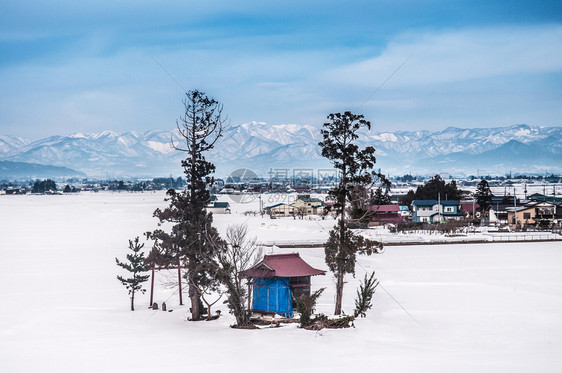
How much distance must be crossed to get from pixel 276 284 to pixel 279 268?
0.55m

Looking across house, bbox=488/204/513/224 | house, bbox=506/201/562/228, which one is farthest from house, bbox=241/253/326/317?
house, bbox=488/204/513/224

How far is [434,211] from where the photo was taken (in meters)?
68.2

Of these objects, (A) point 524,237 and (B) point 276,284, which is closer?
(B) point 276,284

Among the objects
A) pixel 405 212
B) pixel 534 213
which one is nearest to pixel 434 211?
pixel 405 212

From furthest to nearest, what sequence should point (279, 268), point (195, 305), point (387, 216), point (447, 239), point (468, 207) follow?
point (468, 207) → point (387, 216) → point (447, 239) → point (195, 305) → point (279, 268)

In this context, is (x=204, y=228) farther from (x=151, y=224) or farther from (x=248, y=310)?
(x=151, y=224)

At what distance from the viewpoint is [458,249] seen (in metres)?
40.6

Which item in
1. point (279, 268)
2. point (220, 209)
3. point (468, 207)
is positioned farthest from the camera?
point (220, 209)

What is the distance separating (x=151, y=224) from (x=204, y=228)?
39414mm

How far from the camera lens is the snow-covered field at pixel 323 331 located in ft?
47.9

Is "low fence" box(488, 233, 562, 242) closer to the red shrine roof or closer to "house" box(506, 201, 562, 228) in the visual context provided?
"house" box(506, 201, 562, 228)

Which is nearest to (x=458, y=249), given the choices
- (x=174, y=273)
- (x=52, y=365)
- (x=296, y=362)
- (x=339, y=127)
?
(x=174, y=273)

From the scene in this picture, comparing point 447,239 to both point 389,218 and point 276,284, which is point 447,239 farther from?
point 276,284

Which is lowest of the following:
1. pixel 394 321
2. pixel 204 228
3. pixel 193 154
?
pixel 394 321
